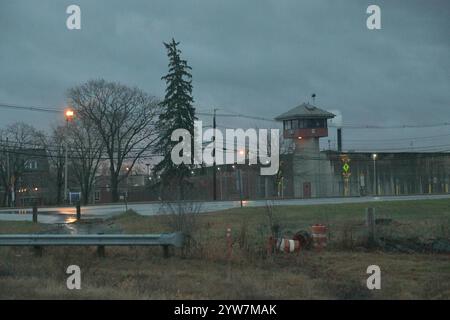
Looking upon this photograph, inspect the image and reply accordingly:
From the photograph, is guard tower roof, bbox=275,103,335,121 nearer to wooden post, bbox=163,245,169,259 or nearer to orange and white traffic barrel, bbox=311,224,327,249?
orange and white traffic barrel, bbox=311,224,327,249

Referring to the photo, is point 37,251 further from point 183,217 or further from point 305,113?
point 305,113

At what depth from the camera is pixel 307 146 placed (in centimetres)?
7862

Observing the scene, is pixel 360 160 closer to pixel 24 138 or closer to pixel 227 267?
pixel 24 138

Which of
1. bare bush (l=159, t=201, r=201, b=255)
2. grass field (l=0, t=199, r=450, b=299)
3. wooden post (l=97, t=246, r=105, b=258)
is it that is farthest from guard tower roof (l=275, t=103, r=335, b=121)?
wooden post (l=97, t=246, r=105, b=258)

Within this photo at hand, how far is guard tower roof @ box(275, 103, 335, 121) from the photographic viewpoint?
252 ft

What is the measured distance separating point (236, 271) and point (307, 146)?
2713 inches

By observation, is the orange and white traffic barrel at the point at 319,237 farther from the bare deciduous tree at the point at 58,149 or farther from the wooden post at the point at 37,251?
the bare deciduous tree at the point at 58,149

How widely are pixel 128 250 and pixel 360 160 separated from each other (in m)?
74.0

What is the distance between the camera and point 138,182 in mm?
96812

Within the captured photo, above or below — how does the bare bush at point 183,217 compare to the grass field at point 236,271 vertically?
above

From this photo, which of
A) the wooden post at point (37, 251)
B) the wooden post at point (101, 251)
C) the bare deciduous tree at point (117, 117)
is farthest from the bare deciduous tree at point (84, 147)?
the wooden post at point (101, 251)

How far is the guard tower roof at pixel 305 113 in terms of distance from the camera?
76.7 metres

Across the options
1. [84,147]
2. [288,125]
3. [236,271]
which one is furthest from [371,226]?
[288,125]

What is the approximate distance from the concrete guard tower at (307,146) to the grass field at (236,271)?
60032mm
